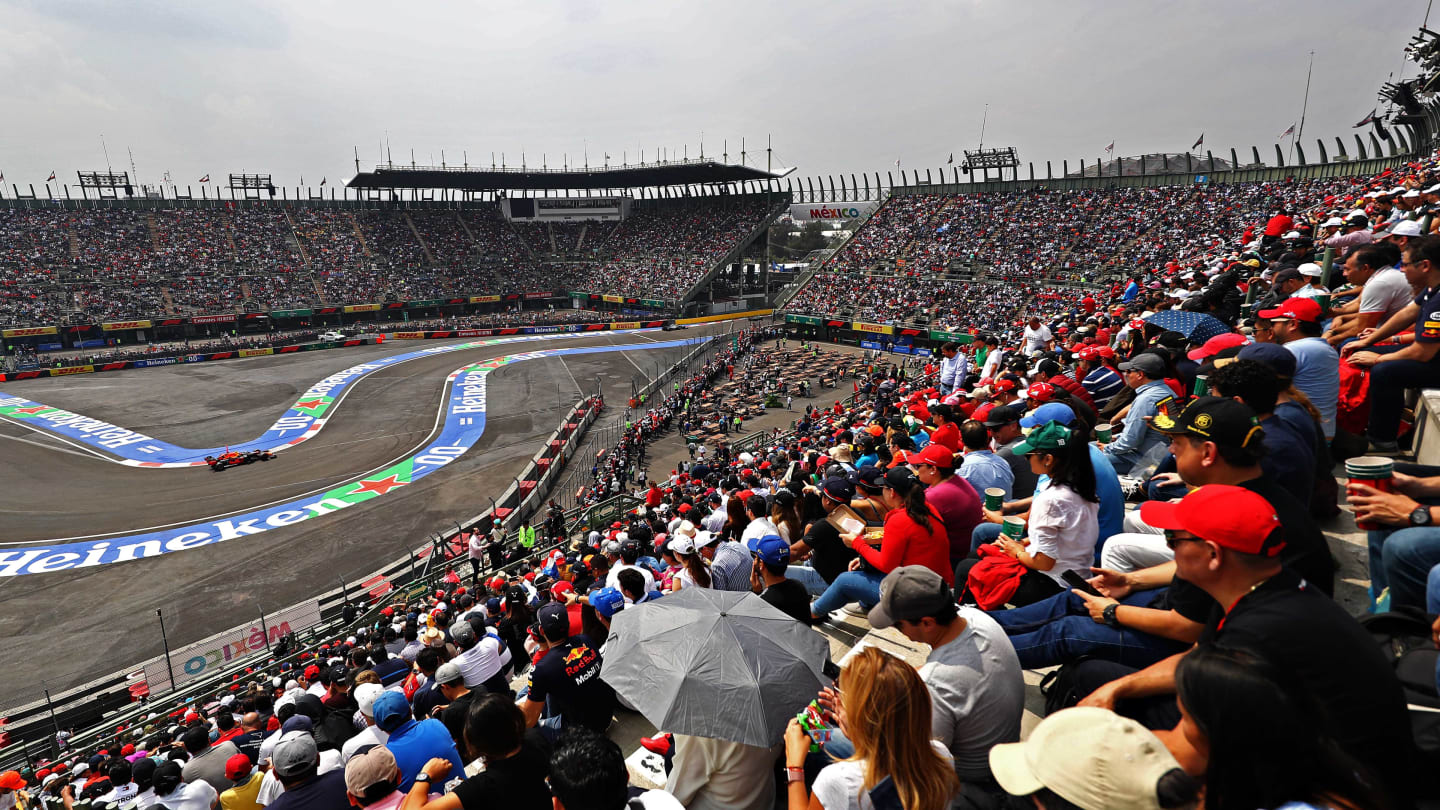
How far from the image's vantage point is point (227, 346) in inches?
2013

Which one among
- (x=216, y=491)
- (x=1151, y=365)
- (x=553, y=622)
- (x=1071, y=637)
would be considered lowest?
(x=216, y=491)

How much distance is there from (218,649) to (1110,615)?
18.1 meters

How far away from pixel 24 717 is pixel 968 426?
61.3 feet

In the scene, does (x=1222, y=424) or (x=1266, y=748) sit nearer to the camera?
(x=1266, y=748)

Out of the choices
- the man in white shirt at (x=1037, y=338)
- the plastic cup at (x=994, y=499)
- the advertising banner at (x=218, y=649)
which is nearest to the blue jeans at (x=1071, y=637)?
the plastic cup at (x=994, y=499)

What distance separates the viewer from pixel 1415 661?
8.68ft

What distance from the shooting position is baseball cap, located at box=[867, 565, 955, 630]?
309 centimetres

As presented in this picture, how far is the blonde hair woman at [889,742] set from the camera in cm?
246

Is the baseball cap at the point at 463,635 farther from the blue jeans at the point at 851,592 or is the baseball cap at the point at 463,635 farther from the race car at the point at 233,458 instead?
the race car at the point at 233,458

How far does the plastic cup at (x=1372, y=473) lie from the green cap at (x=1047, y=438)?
51.2 inches

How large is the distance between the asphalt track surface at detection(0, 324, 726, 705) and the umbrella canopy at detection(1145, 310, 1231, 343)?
2029 cm

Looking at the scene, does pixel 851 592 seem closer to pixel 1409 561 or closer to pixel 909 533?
pixel 909 533

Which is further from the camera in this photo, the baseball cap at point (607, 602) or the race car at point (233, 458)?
the race car at point (233, 458)

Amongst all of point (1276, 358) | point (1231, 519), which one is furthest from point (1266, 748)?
point (1276, 358)
